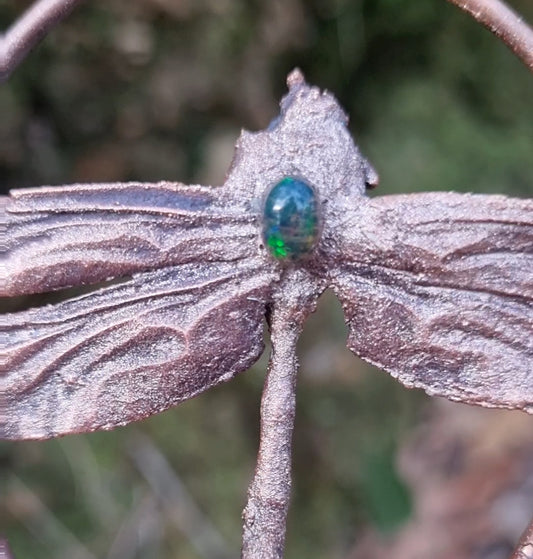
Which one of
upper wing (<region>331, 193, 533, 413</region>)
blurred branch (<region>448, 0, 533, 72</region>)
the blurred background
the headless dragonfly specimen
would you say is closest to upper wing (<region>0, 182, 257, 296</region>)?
the headless dragonfly specimen

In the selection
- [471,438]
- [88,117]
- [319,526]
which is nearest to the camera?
[88,117]

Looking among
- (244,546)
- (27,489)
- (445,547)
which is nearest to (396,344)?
(244,546)

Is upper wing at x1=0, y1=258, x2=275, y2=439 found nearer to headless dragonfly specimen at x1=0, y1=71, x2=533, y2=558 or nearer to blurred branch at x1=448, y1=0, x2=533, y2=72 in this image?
headless dragonfly specimen at x1=0, y1=71, x2=533, y2=558

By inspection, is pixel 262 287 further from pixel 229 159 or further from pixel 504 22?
pixel 229 159

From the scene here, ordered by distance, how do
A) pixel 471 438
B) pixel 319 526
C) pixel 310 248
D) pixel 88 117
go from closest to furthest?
pixel 310 248
pixel 88 117
pixel 319 526
pixel 471 438

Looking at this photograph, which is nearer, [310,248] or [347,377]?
[310,248]

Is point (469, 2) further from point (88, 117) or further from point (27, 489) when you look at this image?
point (27, 489)

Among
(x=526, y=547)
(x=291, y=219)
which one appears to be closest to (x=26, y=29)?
(x=291, y=219)

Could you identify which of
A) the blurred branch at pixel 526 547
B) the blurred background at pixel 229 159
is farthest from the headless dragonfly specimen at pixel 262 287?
the blurred background at pixel 229 159
